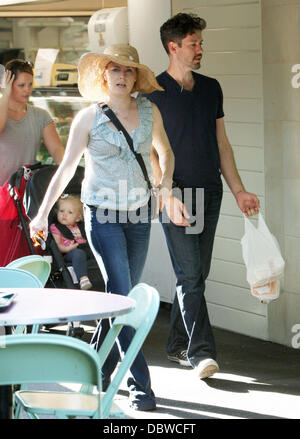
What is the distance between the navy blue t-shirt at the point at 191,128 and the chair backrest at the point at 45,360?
257 cm

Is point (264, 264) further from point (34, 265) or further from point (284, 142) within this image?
point (34, 265)

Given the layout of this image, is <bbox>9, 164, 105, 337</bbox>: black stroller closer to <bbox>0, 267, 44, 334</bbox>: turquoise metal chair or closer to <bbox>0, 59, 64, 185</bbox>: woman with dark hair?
<bbox>0, 59, 64, 185</bbox>: woman with dark hair

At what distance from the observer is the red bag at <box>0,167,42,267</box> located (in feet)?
20.8

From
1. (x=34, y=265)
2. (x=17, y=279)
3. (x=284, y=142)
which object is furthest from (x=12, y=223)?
(x=17, y=279)

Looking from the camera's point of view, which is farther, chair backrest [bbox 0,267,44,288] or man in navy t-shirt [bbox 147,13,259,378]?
man in navy t-shirt [bbox 147,13,259,378]

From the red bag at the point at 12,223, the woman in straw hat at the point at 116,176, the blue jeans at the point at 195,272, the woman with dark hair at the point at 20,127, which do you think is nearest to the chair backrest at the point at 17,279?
the woman in straw hat at the point at 116,176

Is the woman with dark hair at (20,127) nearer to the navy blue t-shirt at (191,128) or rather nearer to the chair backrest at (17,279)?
the navy blue t-shirt at (191,128)

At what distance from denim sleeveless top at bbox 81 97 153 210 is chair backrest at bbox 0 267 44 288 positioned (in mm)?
696

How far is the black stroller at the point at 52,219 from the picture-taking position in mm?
6199

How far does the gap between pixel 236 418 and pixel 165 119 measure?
1720 mm

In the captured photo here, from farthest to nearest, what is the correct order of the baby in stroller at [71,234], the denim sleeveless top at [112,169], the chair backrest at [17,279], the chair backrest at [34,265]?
the baby in stroller at [71,234] → the denim sleeveless top at [112,169] → the chair backrest at [34,265] → the chair backrest at [17,279]

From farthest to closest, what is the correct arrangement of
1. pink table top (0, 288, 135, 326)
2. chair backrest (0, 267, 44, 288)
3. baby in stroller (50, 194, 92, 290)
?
baby in stroller (50, 194, 92, 290) → chair backrest (0, 267, 44, 288) → pink table top (0, 288, 135, 326)

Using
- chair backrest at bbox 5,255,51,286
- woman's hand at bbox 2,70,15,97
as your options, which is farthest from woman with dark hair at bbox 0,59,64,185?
chair backrest at bbox 5,255,51,286

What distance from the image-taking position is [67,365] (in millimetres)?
3244
